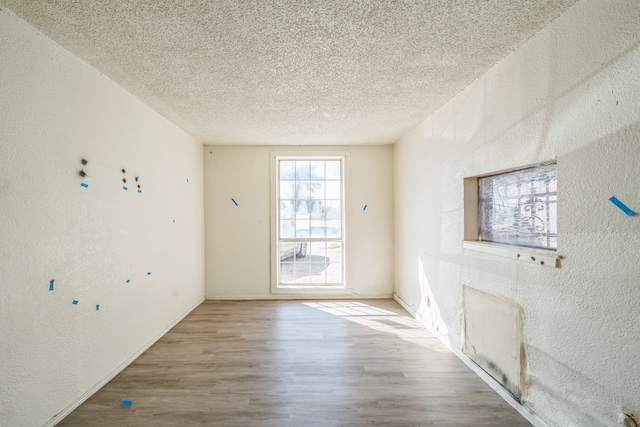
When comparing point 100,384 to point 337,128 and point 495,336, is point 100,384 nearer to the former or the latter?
point 495,336

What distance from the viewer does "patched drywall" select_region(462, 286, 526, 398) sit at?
2.03 metres

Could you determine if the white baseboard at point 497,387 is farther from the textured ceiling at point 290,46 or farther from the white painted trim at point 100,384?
the white painted trim at point 100,384

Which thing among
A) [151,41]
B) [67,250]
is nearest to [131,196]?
[67,250]

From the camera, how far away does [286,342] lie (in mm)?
3092

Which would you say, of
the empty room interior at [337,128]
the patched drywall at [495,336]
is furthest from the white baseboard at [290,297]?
the patched drywall at [495,336]

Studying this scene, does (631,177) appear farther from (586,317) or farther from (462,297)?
(462,297)

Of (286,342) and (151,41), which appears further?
(286,342)

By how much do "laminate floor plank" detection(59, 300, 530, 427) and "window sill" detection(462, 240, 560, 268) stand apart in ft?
3.42

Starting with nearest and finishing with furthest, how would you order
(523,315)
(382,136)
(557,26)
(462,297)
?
1. (557,26)
2. (523,315)
3. (462,297)
4. (382,136)

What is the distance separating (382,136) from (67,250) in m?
3.65

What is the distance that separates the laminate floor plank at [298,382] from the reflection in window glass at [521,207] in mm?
1180

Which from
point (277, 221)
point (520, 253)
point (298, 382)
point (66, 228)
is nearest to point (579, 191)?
point (520, 253)

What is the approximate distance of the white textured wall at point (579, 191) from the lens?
4.46ft

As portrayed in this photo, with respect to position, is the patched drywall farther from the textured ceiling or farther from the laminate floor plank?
the textured ceiling
